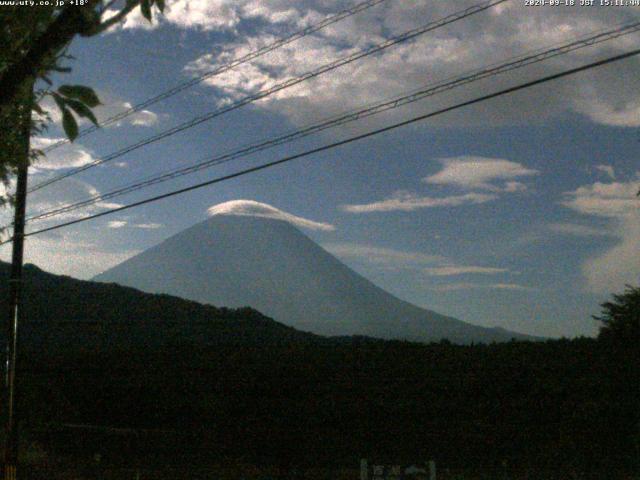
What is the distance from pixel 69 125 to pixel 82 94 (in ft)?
0.68

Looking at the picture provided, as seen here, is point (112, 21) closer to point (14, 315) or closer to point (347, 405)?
point (14, 315)

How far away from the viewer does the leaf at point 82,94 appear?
399 centimetres

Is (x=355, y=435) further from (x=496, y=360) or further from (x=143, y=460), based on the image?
(x=143, y=460)

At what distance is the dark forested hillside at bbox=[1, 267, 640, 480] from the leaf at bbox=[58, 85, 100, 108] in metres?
18.1

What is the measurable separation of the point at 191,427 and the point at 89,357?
27.6 ft

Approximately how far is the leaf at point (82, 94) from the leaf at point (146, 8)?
61cm

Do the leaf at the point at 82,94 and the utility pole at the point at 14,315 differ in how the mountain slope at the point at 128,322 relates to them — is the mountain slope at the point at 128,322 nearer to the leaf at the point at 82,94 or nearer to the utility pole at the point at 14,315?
the utility pole at the point at 14,315

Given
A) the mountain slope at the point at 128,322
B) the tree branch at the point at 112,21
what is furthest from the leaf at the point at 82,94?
the mountain slope at the point at 128,322

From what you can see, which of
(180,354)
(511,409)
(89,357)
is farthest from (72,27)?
(89,357)

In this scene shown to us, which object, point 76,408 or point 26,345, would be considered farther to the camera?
point 26,345

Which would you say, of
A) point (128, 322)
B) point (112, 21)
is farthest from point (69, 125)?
point (128, 322)

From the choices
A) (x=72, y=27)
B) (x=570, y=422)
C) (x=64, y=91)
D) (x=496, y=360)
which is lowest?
(x=570, y=422)

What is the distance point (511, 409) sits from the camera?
21.1 metres

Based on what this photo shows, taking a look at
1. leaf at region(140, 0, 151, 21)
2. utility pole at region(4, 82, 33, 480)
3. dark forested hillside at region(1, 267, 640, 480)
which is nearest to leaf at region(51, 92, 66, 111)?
leaf at region(140, 0, 151, 21)
